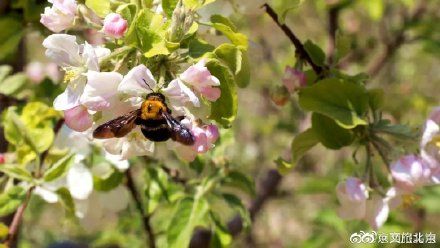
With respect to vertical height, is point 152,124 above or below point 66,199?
above

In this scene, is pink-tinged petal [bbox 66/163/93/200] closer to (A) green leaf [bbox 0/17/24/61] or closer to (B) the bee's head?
(A) green leaf [bbox 0/17/24/61]

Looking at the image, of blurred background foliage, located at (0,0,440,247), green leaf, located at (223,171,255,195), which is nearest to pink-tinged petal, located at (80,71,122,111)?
blurred background foliage, located at (0,0,440,247)

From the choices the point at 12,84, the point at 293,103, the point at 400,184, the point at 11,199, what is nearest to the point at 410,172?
the point at 400,184

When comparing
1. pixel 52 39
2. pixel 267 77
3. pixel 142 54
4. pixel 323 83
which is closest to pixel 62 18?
pixel 52 39

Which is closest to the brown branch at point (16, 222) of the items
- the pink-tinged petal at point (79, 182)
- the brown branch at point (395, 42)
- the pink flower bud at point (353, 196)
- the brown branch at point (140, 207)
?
the pink-tinged petal at point (79, 182)

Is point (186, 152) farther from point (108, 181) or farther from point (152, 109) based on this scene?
point (108, 181)

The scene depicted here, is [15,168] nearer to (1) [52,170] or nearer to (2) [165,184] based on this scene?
(1) [52,170]

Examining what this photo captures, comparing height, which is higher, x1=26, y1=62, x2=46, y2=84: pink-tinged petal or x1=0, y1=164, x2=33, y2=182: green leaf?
x1=0, y1=164, x2=33, y2=182: green leaf
